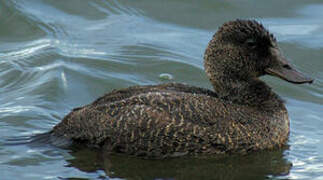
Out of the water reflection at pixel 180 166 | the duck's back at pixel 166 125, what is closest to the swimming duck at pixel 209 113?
the duck's back at pixel 166 125

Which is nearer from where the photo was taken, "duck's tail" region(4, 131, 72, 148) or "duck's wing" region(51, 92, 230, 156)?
"duck's wing" region(51, 92, 230, 156)

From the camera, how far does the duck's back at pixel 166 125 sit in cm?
672

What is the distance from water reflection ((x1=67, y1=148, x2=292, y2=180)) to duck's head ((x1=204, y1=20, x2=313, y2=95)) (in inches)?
32.9

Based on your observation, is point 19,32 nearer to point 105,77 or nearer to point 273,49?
point 105,77

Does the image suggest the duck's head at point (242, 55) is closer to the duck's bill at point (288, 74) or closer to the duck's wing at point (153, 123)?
the duck's bill at point (288, 74)

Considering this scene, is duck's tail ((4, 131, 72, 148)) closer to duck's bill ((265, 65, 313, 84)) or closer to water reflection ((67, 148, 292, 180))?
water reflection ((67, 148, 292, 180))

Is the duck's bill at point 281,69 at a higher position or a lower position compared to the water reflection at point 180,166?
A: higher

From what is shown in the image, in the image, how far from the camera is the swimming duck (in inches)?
265

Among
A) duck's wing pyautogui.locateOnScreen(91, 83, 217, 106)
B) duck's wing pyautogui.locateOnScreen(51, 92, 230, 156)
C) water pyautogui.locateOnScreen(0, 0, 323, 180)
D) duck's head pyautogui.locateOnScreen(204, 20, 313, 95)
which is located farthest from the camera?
duck's head pyautogui.locateOnScreen(204, 20, 313, 95)

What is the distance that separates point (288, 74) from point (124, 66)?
10.3 ft

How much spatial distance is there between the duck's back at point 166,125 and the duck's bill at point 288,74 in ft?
1.89

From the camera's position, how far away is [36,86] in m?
9.17

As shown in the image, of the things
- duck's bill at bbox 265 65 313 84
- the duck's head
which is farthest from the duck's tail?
duck's bill at bbox 265 65 313 84

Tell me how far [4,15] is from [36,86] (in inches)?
128
